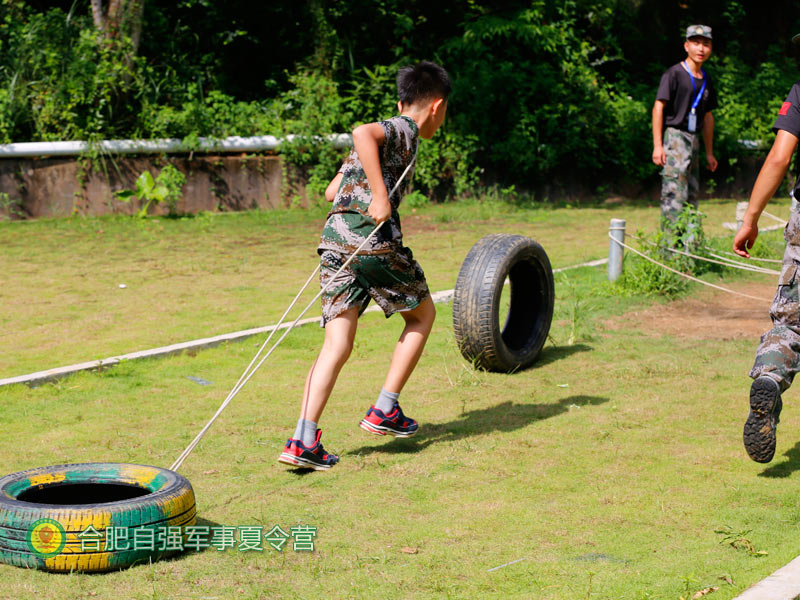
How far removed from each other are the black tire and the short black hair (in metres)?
1.89

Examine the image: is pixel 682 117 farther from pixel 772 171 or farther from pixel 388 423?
pixel 388 423

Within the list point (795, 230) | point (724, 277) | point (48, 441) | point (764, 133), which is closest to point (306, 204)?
point (724, 277)

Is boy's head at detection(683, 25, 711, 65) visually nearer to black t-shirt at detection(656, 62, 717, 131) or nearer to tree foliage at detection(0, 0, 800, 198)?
black t-shirt at detection(656, 62, 717, 131)

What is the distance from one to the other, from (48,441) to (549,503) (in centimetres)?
261

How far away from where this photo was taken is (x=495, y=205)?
54.7 feet

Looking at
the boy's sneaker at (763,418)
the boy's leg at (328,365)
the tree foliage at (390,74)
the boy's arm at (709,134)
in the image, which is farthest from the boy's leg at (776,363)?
the tree foliage at (390,74)

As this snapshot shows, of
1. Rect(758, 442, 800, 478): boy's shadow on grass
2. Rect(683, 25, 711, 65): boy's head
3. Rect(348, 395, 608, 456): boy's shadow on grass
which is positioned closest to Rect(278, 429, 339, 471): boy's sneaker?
Rect(348, 395, 608, 456): boy's shadow on grass

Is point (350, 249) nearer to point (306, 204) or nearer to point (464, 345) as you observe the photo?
point (464, 345)

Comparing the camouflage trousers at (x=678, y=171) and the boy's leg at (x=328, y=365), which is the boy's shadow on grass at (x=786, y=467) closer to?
the boy's leg at (x=328, y=365)

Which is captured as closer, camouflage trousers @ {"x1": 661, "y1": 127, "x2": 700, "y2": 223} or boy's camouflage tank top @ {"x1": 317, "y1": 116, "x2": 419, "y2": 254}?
boy's camouflage tank top @ {"x1": 317, "y1": 116, "x2": 419, "y2": 254}

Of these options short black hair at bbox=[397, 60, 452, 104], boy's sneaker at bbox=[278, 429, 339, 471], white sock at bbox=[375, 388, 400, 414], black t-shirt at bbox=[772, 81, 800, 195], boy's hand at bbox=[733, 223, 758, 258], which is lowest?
boy's sneaker at bbox=[278, 429, 339, 471]

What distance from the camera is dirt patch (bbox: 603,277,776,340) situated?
800 centimetres

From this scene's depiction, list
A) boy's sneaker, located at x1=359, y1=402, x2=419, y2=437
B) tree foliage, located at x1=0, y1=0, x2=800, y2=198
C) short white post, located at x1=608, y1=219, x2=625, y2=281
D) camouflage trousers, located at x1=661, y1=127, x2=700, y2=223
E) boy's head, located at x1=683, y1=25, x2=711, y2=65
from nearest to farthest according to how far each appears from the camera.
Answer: boy's sneaker, located at x1=359, y1=402, x2=419, y2=437 → boy's head, located at x1=683, y1=25, x2=711, y2=65 → short white post, located at x1=608, y1=219, x2=625, y2=281 → camouflage trousers, located at x1=661, y1=127, x2=700, y2=223 → tree foliage, located at x1=0, y1=0, x2=800, y2=198

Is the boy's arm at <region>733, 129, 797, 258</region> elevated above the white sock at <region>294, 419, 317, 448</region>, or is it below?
above
